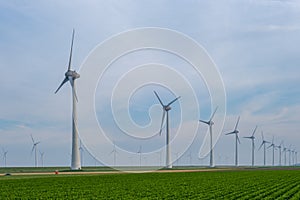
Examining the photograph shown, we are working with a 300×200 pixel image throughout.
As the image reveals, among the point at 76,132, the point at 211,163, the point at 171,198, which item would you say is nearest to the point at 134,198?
the point at 171,198

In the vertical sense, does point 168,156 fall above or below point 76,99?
below

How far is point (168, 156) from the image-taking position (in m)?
136

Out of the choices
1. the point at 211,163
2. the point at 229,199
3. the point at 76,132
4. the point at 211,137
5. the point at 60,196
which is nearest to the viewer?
the point at 229,199

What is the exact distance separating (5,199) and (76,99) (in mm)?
69943

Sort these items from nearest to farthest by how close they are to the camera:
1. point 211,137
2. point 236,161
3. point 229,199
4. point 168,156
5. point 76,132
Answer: point 229,199, point 76,132, point 168,156, point 211,137, point 236,161

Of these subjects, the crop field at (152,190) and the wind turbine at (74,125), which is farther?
the wind turbine at (74,125)

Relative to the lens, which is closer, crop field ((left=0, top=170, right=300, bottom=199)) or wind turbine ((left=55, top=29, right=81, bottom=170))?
crop field ((left=0, top=170, right=300, bottom=199))

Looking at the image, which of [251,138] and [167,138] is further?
[251,138]

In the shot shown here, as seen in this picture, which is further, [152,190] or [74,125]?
[74,125]

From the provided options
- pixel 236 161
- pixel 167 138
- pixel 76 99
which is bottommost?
pixel 236 161

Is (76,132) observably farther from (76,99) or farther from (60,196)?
(60,196)

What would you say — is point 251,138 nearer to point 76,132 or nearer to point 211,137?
point 211,137

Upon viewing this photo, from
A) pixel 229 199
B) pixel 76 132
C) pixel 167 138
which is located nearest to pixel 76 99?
pixel 76 132

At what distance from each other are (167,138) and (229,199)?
10120 cm
